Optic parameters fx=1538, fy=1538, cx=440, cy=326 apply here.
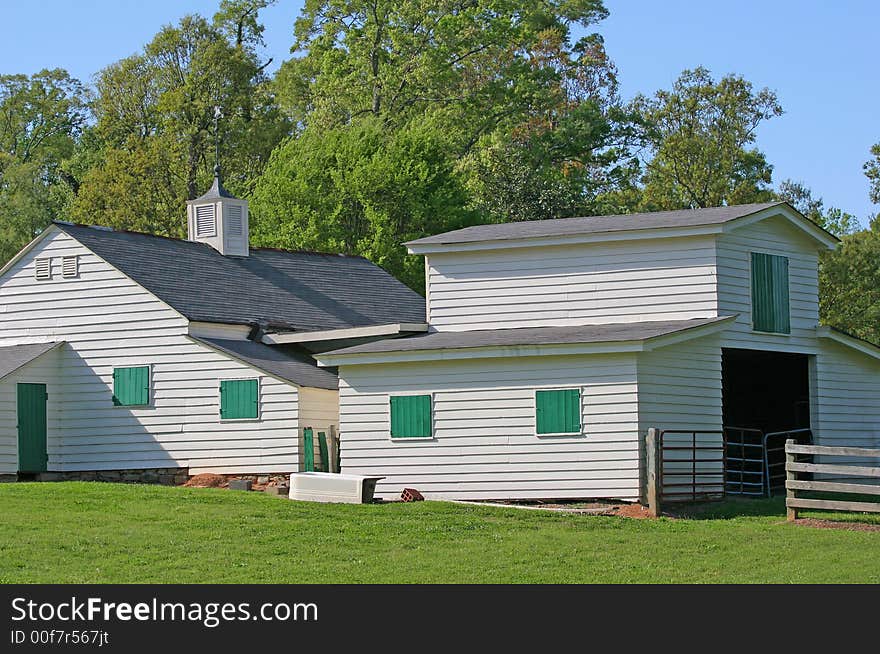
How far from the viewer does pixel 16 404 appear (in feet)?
119

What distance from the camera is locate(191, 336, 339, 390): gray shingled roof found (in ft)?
115

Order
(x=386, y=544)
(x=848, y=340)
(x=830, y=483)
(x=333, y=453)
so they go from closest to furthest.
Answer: (x=386, y=544), (x=830, y=483), (x=333, y=453), (x=848, y=340)

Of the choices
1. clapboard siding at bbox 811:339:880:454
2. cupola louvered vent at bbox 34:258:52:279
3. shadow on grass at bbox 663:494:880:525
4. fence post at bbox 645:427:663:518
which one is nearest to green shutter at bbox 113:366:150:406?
cupola louvered vent at bbox 34:258:52:279

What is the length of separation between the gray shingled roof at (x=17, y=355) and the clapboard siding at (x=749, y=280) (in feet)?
53.2

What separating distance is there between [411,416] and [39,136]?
53.9 metres

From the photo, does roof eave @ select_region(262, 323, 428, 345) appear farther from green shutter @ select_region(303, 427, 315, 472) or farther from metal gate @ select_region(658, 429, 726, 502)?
metal gate @ select_region(658, 429, 726, 502)

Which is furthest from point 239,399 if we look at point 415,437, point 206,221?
point 206,221

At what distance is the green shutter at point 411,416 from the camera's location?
3173cm

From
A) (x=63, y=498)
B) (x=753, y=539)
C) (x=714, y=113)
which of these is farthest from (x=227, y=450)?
(x=714, y=113)

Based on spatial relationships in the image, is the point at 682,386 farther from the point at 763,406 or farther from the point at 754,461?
the point at 763,406

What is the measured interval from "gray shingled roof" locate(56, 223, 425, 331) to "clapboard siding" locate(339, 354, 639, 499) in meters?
6.13

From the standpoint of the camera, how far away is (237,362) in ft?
116

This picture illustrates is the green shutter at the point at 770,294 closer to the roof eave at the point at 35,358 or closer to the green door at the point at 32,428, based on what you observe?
the roof eave at the point at 35,358
